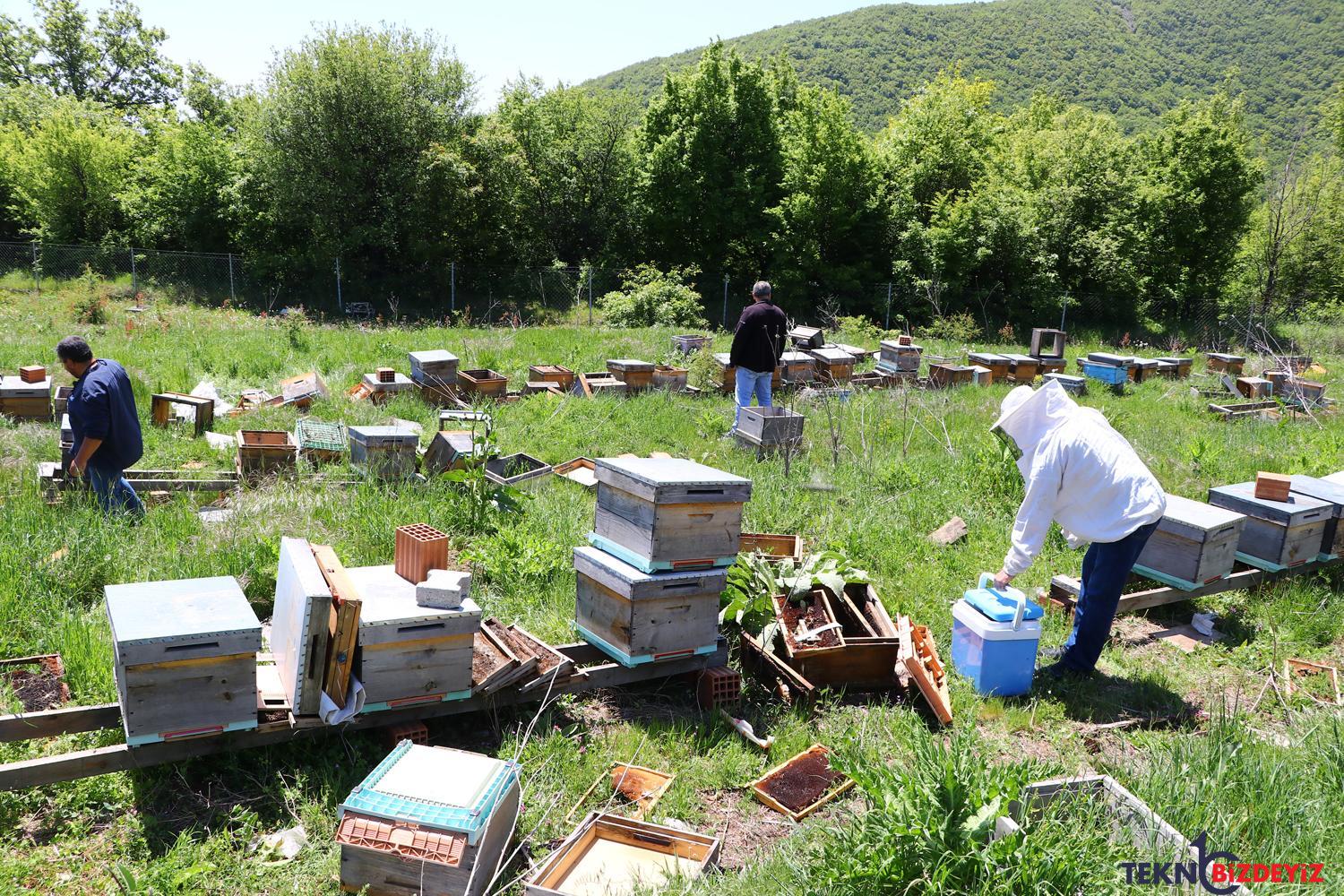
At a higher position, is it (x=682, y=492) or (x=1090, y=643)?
(x=682, y=492)

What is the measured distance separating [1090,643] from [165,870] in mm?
5809

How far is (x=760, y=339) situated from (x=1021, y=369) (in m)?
8.82

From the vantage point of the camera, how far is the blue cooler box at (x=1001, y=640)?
226 inches

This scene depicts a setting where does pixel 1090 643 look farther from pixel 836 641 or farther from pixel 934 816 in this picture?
pixel 934 816

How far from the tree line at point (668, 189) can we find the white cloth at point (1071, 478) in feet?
68.7

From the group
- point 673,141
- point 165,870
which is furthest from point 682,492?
point 673,141

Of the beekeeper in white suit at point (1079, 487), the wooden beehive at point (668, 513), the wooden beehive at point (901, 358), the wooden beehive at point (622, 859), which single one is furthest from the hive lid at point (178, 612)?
the wooden beehive at point (901, 358)

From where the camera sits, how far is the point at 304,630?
436 cm

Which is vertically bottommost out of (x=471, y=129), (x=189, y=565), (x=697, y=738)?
(x=697, y=738)

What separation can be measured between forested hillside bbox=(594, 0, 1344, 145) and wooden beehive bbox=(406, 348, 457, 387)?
247 ft

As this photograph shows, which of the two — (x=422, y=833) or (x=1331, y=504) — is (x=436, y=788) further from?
(x=1331, y=504)

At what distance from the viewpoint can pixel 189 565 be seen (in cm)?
629

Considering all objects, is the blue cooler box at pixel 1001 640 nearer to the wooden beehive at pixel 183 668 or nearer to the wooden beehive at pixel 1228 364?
the wooden beehive at pixel 183 668

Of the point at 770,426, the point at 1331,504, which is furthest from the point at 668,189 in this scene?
the point at 1331,504
